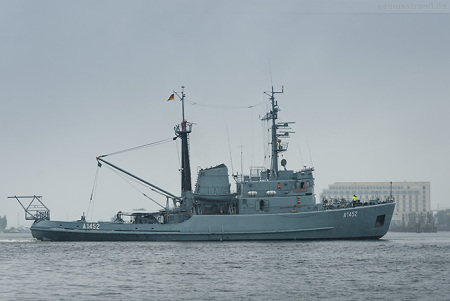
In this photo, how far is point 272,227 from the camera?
199ft

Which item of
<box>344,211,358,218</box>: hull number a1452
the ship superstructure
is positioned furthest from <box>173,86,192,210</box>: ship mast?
<box>344,211,358,218</box>: hull number a1452

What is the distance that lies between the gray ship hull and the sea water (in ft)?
19.2

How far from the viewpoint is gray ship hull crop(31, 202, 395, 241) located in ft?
200

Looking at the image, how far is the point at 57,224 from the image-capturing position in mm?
65438

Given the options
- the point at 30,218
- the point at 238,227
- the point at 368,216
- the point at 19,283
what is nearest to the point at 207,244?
the point at 238,227

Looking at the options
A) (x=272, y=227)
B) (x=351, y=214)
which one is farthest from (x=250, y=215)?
(x=351, y=214)

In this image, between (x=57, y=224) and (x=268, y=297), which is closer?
(x=268, y=297)

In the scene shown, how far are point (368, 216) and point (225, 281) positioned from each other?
3174cm

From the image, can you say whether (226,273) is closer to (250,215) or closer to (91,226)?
(250,215)

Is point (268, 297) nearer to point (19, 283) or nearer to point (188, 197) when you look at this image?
point (19, 283)

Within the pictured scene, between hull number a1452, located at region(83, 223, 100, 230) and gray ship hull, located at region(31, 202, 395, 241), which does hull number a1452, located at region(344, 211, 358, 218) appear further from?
hull number a1452, located at region(83, 223, 100, 230)

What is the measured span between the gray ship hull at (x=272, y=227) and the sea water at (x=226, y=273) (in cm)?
585

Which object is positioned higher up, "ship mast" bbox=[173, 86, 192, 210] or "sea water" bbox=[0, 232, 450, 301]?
"ship mast" bbox=[173, 86, 192, 210]

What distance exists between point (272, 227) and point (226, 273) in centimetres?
2448
